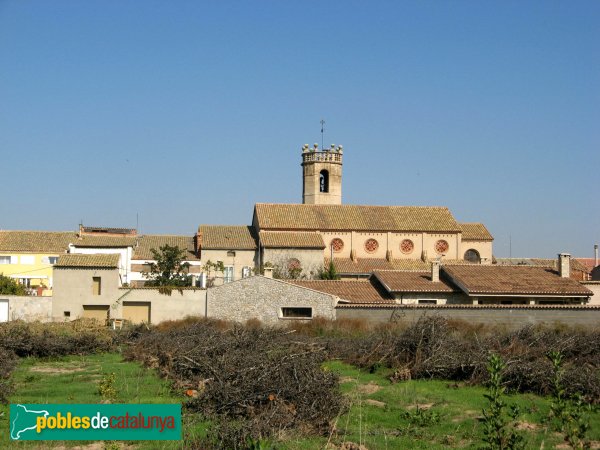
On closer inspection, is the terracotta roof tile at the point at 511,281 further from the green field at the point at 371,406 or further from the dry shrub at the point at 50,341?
the dry shrub at the point at 50,341

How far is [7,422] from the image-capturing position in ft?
50.6

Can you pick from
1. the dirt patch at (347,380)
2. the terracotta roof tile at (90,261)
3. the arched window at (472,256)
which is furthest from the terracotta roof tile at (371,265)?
the dirt patch at (347,380)

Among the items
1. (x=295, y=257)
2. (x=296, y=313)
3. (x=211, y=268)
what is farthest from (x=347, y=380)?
(x=211, y=268)

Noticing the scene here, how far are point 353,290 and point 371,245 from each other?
16355 millimetres

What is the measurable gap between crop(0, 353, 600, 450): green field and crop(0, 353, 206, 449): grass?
0.02m

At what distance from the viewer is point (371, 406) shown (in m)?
17.8

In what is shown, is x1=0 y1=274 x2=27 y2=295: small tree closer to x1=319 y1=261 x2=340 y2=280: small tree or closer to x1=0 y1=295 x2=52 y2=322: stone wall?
x1=0 y1=295 x2=52 y2=322: stone wall

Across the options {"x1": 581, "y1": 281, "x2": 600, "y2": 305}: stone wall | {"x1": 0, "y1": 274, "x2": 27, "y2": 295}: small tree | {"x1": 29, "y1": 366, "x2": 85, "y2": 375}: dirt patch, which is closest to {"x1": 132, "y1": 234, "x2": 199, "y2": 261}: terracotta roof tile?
{"x1": 0, "y1": 274, "x2": 27, "y2": 295}: small tree

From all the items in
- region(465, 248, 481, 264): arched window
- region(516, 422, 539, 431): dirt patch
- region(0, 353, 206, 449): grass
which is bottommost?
region(516, 422, 539, 431): dirt patch

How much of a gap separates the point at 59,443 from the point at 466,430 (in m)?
7.44

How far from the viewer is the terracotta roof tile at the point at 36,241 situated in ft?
186

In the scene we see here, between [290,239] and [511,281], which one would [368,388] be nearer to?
[511,281]

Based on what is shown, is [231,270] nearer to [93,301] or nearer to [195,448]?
[93,301]

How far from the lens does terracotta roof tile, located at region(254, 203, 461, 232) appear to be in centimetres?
5503
